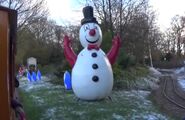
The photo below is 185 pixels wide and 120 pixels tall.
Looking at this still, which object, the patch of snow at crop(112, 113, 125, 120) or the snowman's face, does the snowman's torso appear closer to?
the snowman's face

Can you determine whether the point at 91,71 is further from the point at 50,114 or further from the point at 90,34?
the point at 50,114

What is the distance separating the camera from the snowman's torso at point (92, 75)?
15.1 m

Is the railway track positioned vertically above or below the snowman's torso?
below

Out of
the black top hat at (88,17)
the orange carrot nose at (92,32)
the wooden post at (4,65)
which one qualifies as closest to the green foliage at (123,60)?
the black top hat at (88,17)

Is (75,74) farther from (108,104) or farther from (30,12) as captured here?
(30,12)

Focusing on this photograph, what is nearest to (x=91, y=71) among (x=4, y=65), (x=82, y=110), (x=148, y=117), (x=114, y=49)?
(x=114, y=49)

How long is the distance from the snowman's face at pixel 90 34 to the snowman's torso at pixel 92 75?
0.35 meters

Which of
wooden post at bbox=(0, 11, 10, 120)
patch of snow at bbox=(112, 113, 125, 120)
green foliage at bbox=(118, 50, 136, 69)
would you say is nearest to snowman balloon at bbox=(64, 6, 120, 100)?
patch of snow at bbox=(112, 113, 125, 120)

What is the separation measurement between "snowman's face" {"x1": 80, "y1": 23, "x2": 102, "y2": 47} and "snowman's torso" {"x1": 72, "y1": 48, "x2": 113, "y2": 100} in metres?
0.35

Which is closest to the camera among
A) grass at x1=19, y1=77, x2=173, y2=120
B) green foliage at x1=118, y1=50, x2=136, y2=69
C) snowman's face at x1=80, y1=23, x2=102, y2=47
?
grass at x1=19, y1=77, x2=173, y2=120

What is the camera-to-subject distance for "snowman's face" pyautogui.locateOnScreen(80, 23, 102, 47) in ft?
50.1

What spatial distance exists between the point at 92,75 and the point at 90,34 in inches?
60.6

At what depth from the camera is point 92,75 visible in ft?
49.6

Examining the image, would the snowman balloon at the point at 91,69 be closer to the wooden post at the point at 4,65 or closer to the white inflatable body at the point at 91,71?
the white inflatable body at the point at 91,71
